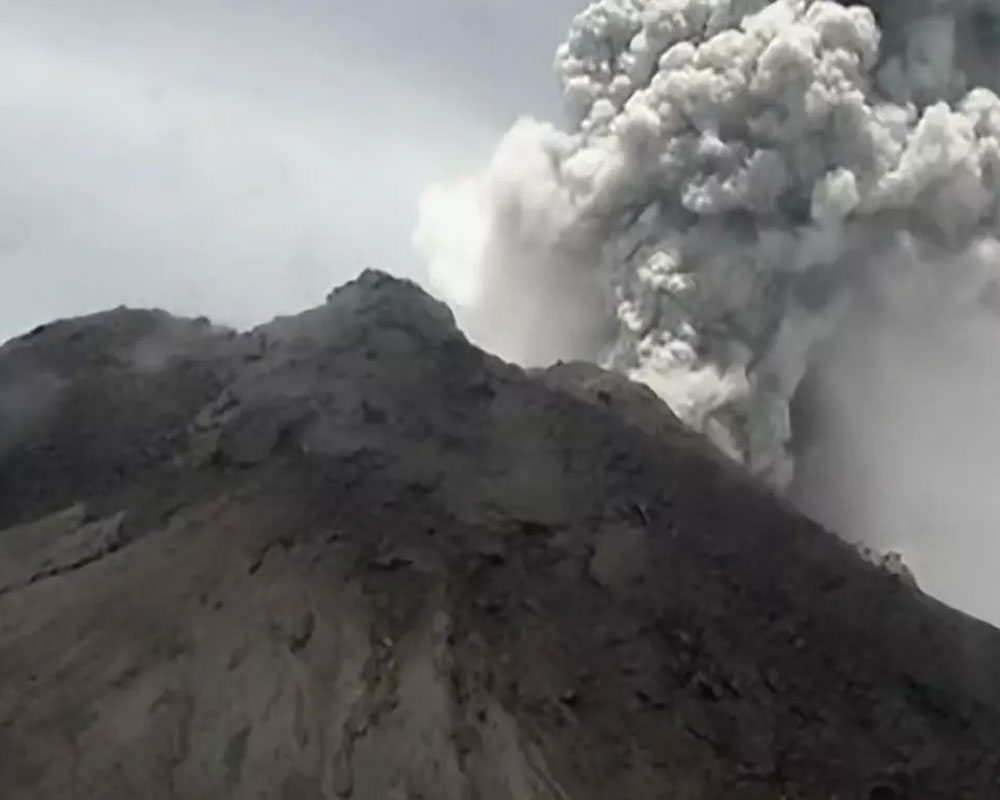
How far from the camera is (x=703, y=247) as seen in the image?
26.2 m

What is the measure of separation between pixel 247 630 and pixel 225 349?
7656 millimetres

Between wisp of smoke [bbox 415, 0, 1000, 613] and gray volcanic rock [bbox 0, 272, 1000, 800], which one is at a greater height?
wisp of smoke [bbox 415, 0, 1000, 613]

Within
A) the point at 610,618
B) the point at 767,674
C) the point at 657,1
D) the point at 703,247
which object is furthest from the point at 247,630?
the point at 657,1

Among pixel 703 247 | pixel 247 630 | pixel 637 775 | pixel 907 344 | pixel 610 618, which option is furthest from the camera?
pixel 907 344

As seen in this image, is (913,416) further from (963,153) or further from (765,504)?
(765,504)

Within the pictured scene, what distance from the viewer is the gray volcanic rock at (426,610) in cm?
1412

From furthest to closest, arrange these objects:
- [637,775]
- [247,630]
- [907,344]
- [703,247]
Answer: [907,344] → [703,247] → [247,630] → [637,775]

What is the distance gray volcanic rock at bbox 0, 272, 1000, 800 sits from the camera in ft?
46.3

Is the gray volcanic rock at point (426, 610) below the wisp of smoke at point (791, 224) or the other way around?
below

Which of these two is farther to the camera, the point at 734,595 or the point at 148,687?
the point at 734,595

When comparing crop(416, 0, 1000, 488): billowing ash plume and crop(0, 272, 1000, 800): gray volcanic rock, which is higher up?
crop(416, 0, 1000, 488): billowing ash plume

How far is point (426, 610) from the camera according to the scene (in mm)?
15898

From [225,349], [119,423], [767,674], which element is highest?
[225,349]

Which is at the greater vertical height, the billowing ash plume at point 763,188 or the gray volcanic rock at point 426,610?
the billowing ash plume at point 763,188
